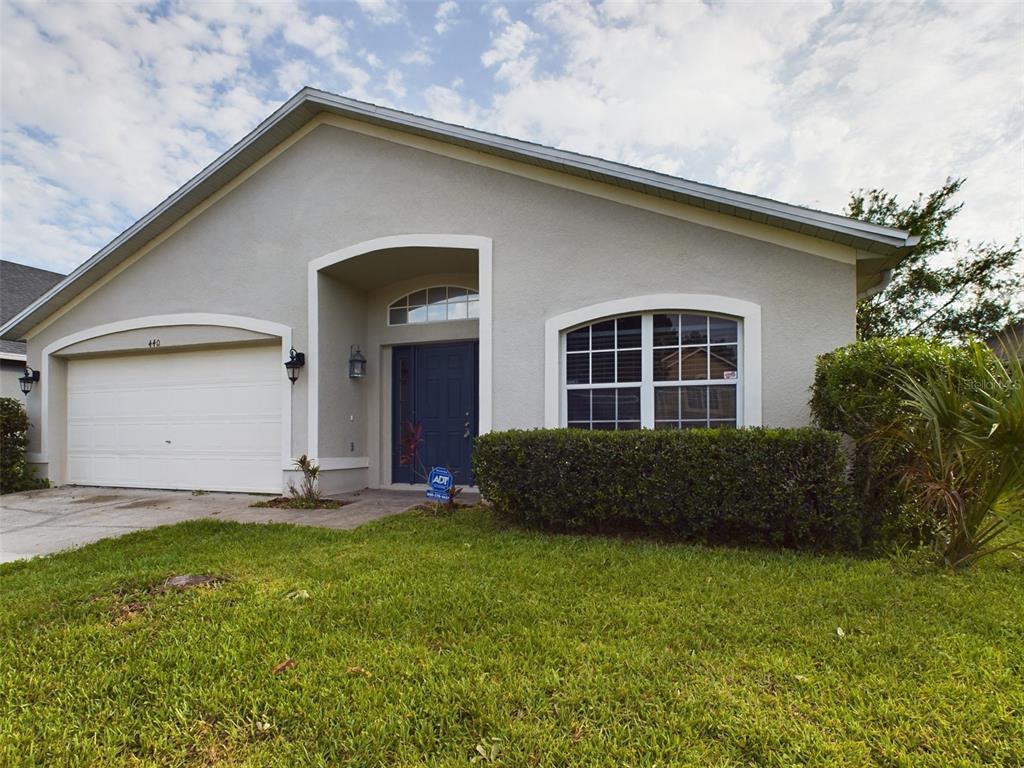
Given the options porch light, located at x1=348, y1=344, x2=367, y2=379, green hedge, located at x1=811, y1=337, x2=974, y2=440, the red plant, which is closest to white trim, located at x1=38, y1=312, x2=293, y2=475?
porch light, located at x1=348, y1=344, x2=367, y2=379

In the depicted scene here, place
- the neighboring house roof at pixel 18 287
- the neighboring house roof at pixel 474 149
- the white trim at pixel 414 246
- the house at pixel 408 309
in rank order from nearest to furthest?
1. the neighboring house roof at pixel 474 149
2. the house at pixel 408 309
3. the white trim at pixel 414 246
4. the neighboring house roof at pixel 18 287

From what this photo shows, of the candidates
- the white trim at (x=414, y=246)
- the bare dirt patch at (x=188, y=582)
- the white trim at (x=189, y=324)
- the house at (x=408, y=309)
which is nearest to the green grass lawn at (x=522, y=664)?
the bare dirt patch at (x=188, y=582)

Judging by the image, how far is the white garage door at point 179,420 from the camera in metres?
8.70

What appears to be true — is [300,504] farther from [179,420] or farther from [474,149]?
[474,149]

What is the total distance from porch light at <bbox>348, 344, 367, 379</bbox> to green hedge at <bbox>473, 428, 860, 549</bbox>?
13.0 feet

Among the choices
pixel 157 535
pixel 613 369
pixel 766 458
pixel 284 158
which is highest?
pixel 284 158

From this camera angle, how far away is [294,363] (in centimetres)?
795

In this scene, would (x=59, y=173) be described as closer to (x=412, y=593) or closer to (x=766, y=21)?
(x=412, y=593)

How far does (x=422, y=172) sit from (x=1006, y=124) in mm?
10161

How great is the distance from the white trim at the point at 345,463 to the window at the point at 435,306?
2.53 metres

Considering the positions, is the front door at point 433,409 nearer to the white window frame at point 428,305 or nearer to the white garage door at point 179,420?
the white window frame at point 428,305

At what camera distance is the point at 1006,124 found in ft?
28.1

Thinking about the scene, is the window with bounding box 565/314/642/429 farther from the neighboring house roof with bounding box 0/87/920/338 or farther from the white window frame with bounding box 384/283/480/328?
the white window frame with bounding box 384/283/480/328

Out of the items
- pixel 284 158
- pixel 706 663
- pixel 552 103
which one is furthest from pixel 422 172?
pixel 706 663
